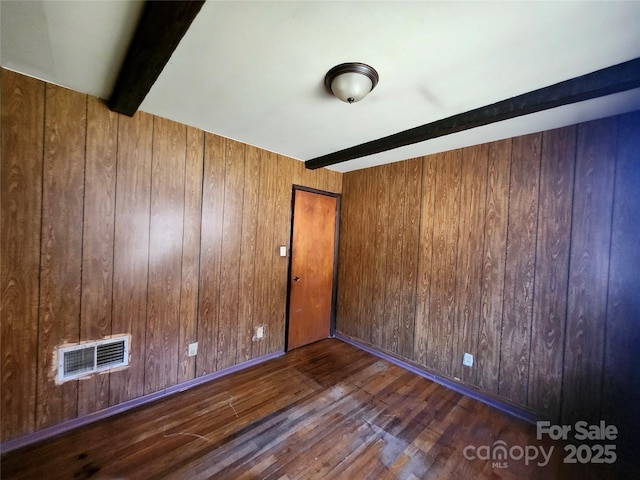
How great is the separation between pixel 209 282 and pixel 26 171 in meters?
1.41

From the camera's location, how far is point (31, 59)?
135 cm

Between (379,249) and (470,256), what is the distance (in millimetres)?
1013

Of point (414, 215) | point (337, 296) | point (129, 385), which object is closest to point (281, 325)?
point (337, 296)

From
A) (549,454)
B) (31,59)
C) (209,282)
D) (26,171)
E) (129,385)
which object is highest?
(31,59)

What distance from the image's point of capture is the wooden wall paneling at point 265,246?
2674 mm

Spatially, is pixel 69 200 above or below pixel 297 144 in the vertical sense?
below

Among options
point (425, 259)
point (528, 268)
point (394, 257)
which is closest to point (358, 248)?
point (394, 257)

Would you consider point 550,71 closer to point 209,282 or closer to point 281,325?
point 209,282

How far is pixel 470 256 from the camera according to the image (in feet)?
7.62

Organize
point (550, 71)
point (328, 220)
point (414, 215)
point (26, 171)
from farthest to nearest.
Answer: point (328, 220)
point (414, 215)
point (26, 171)
point (550, 71)

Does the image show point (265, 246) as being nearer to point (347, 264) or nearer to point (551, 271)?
point (347, 264)

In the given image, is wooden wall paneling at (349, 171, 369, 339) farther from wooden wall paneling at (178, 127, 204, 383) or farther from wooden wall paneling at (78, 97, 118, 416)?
wooden wall paneling at (78, 97, 118, 416)

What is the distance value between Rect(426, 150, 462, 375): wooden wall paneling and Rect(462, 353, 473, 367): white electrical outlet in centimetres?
12

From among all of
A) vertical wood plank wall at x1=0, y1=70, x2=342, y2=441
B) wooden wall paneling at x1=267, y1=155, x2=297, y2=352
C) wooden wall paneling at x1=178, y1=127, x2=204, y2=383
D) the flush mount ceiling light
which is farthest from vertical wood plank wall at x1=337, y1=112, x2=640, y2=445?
wooden wall paneling at x1=178, y1=127, x2=204, y2=383
